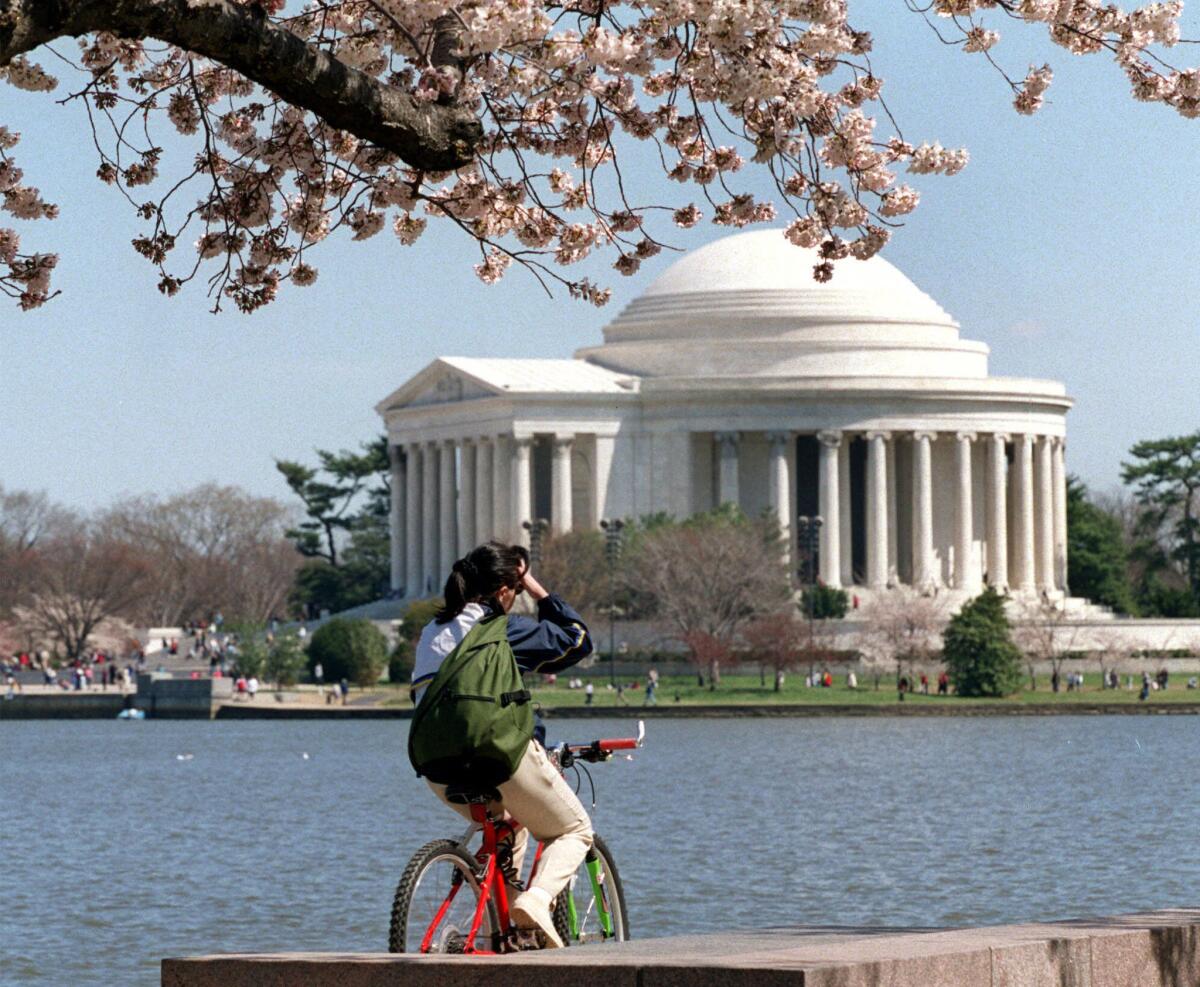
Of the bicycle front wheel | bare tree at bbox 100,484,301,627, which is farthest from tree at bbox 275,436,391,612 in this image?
the bicycle front wheel

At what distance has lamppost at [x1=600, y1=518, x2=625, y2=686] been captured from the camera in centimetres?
11455

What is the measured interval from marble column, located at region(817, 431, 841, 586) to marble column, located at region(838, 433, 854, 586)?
40cm

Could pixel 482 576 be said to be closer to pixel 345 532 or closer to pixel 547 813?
pixel 547 813

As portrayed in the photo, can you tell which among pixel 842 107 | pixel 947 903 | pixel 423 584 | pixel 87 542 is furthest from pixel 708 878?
pixel 87 542

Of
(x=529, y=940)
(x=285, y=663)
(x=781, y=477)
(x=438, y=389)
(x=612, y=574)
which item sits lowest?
(x=529, y=940)

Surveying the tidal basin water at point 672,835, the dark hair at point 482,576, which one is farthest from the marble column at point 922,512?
the dark hair at point 482,576

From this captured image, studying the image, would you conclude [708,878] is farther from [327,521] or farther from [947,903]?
[327,521]

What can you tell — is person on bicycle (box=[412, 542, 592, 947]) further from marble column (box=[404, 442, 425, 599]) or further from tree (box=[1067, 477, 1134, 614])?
marble column (box=[404, 442, 425, 599])

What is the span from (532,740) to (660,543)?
108618mm

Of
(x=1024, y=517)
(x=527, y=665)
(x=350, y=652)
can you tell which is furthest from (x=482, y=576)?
(x=1024, y=517)

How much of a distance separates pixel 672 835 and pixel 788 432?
309 ft

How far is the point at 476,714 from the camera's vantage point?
1276cm

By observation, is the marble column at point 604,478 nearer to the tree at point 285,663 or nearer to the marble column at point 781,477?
the marble column at point 781,477

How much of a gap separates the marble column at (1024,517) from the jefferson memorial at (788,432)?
0.13 metres
